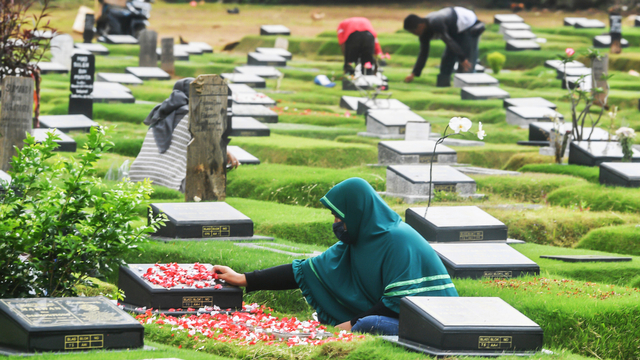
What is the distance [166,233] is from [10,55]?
7.63 m

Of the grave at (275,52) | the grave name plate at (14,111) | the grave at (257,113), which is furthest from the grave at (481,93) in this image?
the grave name plate at (14,111)

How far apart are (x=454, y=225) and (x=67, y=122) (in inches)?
375

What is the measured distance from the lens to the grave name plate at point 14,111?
1165 cm

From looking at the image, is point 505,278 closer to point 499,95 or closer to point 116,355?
point 116,355

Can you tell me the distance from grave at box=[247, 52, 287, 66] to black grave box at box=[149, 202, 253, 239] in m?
19.8

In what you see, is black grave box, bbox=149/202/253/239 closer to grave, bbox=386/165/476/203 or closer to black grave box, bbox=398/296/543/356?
grave, bbox=386/165/476/203

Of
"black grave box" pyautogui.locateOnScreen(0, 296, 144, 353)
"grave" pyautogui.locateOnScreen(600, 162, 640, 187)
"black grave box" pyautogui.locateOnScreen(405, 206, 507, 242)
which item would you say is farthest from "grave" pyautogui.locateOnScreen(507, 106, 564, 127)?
"black grave box" pyautogui.locateOnScreen(0, 296, 144, 353)

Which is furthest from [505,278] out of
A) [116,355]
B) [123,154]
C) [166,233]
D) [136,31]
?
[136,31]

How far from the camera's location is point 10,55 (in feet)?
48.0

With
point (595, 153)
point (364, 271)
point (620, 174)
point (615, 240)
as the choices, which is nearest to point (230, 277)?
point (364, 271)

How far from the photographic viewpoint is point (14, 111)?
1171 cm

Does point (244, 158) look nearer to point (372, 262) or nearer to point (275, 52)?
point (372, 262)

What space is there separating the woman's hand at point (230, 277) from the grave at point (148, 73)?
60.9ft

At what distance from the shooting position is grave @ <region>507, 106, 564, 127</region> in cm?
1886
